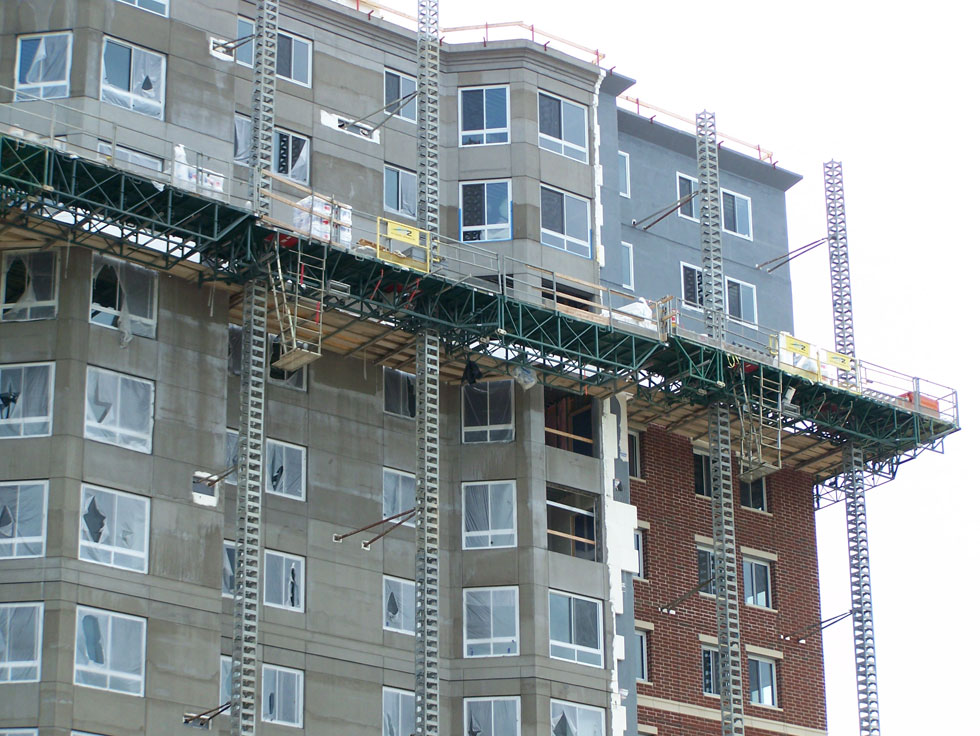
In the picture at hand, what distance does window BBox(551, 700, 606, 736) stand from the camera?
5778 cm

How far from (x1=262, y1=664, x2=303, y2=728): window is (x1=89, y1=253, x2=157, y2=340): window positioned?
10.7 meters

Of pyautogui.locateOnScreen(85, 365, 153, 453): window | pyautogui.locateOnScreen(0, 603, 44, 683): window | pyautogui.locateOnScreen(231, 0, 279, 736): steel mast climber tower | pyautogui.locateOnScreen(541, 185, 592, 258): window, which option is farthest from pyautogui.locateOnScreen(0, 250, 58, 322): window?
pyautogui.locateOnScreen(541, 185, 592, 258): window

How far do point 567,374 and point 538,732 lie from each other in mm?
12224

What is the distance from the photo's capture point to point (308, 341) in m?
57.7

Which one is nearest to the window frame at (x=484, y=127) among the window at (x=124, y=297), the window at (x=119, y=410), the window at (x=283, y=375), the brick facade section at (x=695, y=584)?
the window at (x=283, y=375)

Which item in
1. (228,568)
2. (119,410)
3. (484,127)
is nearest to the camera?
(119,410)

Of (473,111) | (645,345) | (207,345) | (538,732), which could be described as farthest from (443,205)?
(538,732)

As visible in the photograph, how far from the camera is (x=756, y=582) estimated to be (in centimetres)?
6925

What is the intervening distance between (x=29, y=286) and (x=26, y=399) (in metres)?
3.53

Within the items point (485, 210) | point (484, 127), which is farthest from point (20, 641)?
point (484, 127)

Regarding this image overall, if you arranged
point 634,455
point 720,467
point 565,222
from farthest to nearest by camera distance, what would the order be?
1. point 634,455
2. point 565,222
3. point 720,467

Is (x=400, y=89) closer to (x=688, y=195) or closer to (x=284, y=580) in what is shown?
(x=688, y=195)

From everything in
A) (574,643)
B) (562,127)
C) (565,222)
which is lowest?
(574,643)

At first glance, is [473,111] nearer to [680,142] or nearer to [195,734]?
[680,142]
